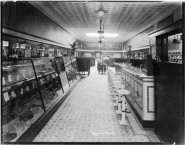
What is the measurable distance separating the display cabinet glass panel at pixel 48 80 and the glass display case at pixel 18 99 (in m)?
0.36

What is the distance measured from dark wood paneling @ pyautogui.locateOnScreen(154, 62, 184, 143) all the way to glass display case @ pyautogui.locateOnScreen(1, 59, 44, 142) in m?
2.41

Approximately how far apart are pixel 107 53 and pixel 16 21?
19.9m

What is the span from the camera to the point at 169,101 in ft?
8.97

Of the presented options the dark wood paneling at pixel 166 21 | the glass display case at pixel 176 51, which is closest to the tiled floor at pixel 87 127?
the dark wood paneling at pixel 166 21

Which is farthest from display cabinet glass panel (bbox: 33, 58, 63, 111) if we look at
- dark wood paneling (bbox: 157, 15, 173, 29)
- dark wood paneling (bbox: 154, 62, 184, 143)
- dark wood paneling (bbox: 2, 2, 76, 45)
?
dark wood paneling (bbox: 157, 15, 173, 29)

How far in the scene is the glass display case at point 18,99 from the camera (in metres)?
2.66

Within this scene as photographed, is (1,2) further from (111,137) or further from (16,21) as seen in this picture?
(111,137)

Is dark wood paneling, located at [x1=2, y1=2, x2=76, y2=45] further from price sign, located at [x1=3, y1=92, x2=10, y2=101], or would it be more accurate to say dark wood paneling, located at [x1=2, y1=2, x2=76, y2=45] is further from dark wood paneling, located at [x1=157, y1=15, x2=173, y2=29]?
dark wood paneling, located at [x1=157, y1=15, x2=173, y2=29]

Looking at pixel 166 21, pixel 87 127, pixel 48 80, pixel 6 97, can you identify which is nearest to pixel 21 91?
pixel 6 97

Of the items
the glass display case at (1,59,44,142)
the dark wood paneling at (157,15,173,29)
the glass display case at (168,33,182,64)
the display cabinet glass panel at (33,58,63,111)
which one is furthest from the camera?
the glass display case at (168,33,182,64)

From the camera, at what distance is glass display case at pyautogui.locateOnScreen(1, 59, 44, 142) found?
8.74 feet

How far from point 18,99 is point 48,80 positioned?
59.6 inches

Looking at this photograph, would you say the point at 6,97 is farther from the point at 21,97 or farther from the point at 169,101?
the point at 169,101

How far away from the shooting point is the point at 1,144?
2260 millimetres
